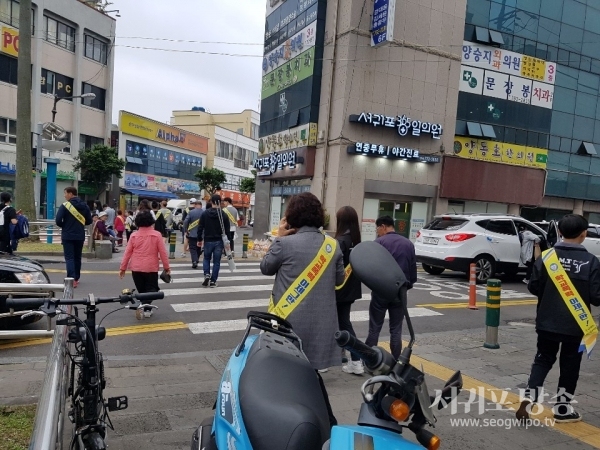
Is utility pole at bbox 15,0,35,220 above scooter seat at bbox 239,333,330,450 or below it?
above

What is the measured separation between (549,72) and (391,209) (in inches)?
454

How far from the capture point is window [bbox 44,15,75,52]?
1203 inches

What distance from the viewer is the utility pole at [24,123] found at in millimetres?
16797

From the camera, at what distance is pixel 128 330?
6.86 meters

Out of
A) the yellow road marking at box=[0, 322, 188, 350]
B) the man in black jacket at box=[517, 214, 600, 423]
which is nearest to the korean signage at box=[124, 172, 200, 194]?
the yellow road marking at box=[0, 322, 188, 350]

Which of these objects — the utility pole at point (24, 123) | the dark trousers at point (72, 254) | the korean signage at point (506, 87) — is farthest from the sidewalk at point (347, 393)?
the korean signage at point (506, 87)

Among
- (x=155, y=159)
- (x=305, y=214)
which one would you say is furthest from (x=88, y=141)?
(x=305, y=214)

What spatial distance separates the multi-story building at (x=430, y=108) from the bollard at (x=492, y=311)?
13378 millimetres

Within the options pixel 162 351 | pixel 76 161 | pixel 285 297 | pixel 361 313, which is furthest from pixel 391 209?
pixel 76 161

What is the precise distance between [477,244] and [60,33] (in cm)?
3083

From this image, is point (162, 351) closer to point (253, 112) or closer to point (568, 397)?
point (568, 397)

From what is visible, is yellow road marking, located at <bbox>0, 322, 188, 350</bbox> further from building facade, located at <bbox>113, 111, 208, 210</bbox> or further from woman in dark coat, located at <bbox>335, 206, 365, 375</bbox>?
building facade, located at <bbox>113, 111, 208, 210</bbox>

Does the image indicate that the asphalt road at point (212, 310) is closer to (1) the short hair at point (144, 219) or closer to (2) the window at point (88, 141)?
(1) the short hair at point (144, 219)

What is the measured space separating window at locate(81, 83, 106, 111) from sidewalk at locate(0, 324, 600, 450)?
1277 inches
